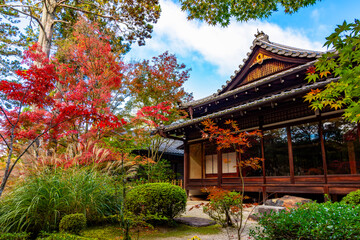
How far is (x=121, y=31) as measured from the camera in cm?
1076

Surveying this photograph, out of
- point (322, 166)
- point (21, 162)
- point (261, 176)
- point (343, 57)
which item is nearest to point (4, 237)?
point (21, 162)

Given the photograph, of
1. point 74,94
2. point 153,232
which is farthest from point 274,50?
point 153,232

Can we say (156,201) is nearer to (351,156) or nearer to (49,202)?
(49,202)

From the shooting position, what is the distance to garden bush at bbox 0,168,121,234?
136 inches

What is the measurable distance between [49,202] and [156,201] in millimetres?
1731

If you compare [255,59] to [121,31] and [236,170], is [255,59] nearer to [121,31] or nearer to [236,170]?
[236,170]

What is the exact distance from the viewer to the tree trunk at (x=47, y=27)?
8.87 meters

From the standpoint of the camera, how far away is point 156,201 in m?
4.20

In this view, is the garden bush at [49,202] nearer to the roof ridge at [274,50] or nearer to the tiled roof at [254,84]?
the tiled roof at [254,84]

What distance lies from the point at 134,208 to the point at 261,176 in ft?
17.1

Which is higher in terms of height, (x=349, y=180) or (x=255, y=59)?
(x=255, y=59)

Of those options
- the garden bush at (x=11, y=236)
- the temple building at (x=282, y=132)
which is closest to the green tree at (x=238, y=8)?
the temple building at (x=282, y=132)

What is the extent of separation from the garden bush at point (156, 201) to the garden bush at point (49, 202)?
38 centimetres

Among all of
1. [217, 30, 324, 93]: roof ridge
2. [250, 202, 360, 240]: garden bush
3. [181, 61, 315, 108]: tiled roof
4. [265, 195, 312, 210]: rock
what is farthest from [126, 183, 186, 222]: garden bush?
[217, 30, 324, 93]: roof ridge
